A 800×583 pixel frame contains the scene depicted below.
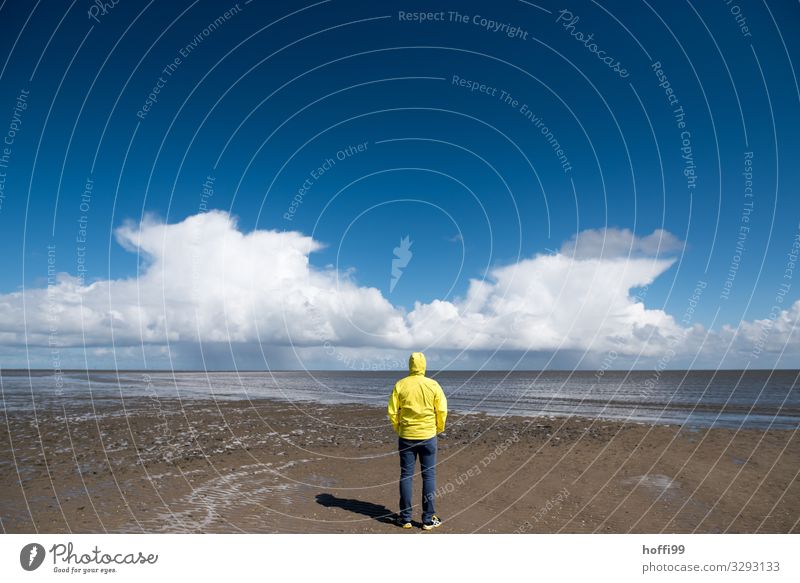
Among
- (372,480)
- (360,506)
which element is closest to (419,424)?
(360,506)

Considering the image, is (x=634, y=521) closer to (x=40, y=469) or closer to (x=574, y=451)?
(x=574, y=451)

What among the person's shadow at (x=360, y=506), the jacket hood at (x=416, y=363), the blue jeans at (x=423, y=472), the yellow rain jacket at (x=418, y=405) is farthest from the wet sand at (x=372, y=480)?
the jacket hood at (x=416, y=363)

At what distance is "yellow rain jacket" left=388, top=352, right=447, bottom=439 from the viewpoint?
29.4 feet

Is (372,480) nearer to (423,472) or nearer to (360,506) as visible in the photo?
(360,506)

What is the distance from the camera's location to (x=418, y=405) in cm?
897

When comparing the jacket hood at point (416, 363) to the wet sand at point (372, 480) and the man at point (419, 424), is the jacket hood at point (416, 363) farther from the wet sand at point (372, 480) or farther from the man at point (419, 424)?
the wet sand at point (372, 480)

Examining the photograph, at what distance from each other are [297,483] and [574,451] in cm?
1024

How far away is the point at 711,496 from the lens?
1159 centimetres

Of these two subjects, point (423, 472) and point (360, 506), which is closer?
point (423, 472)

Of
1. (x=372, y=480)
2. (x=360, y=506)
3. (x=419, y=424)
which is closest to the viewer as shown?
(x=419, y=424)

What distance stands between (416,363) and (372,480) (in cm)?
561

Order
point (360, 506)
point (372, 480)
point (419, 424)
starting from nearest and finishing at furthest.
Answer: point (419, 424), point (360, 506), point (372, 480)

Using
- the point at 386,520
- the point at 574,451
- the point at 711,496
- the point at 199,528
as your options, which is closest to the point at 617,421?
the point at 574,451
